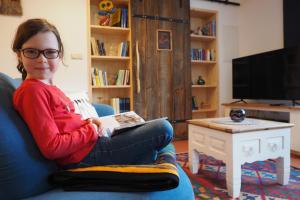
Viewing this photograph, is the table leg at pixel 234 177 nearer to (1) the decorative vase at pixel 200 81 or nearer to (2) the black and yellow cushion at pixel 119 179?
(2) the black and yellow cushion at pixel 119 179

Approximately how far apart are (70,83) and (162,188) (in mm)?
2289

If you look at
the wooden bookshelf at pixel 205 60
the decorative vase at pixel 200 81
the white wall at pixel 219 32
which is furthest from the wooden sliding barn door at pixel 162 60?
the white wall at pixel 219 32

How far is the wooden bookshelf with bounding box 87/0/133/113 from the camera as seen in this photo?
299 centimetres

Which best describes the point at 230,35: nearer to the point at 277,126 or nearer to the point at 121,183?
the point at 277,126

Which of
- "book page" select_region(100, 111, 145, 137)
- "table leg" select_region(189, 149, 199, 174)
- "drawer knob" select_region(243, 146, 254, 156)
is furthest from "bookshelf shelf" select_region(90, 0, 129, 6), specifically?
"drawer knob" select_region(243, 146, 254, 156)

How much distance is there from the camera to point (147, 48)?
309cm

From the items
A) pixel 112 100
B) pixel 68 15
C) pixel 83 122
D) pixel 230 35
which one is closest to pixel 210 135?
pixel 83 122

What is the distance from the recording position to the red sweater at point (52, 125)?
2.46 ft

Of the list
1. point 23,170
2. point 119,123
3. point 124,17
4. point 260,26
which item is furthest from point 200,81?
point 23,170

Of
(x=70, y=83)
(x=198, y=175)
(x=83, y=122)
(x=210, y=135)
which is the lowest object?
(x=198, y=175)

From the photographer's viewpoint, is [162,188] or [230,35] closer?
[162,188]

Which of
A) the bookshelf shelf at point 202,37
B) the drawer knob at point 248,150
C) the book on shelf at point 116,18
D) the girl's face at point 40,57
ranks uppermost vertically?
the book on shelf at point 116,18

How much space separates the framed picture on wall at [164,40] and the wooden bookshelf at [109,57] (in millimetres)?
403

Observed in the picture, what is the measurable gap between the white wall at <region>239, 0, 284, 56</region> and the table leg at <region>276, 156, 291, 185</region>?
2193 millimetres
